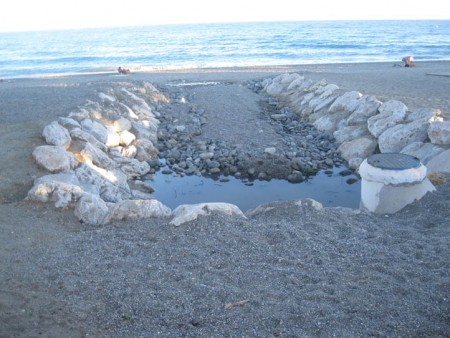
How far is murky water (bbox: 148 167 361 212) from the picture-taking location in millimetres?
9016

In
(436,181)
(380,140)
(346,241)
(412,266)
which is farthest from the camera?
(380,140)

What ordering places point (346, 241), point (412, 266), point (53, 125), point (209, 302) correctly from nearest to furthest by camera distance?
point (209, 302)
point (412, 266)
point (346, 241)
point (53, 125)

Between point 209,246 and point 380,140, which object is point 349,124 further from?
point 209,246

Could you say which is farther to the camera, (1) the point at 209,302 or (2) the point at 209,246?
(2) the point at 209,246

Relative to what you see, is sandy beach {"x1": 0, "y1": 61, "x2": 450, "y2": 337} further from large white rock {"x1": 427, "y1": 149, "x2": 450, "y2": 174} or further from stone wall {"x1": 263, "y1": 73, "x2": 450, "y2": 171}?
stone wall {"x1": 263, "y1": 73, "x2": 450, "y2": 171}

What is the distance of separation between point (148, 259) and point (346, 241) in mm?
2501

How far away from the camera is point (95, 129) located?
10.9 m

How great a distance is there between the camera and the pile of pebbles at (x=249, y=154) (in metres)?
10.3

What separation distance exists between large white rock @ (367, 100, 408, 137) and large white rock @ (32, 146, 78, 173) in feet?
24.1

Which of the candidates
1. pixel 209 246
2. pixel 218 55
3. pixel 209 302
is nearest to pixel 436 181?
pixel 209 246

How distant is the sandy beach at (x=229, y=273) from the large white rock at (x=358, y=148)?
3.83 meters

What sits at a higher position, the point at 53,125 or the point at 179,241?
the point at 53,125

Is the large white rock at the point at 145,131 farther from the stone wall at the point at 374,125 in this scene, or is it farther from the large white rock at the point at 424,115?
the large white rock at the point at 424,115

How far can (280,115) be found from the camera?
49.9ft
